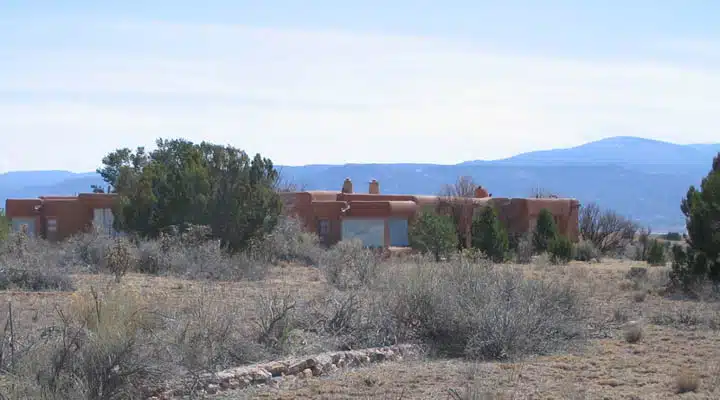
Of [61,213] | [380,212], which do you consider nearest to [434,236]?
[380,212]

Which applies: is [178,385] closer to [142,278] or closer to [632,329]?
[632,329]

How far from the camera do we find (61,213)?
147 ft

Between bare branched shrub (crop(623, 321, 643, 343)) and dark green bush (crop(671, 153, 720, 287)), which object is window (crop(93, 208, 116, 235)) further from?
bare branched shrub (crop(623, 321, 643, 343))

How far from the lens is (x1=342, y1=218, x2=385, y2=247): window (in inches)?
1596

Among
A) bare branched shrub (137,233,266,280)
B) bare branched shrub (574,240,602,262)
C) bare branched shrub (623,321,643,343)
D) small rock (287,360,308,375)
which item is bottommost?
bare branched shrub (574,240,602,262)

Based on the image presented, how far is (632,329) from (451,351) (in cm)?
331

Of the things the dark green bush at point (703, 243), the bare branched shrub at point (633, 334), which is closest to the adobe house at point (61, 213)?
the dark green bush at point (703, 243)

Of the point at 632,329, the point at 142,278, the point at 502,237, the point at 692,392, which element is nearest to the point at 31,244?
the point at 142,278

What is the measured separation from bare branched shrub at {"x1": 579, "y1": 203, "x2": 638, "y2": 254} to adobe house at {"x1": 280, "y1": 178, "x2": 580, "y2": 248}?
418 centimetres

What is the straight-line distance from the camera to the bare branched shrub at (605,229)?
48.0 meters

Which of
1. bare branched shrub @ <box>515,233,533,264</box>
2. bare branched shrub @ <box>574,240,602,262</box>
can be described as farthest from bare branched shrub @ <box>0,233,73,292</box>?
bare branched shrub @ <box>574,240,602,262</box>

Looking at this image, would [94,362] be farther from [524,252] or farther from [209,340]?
[524,252]

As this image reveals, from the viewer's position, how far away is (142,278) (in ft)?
71.4

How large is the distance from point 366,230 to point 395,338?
27.5 metres
